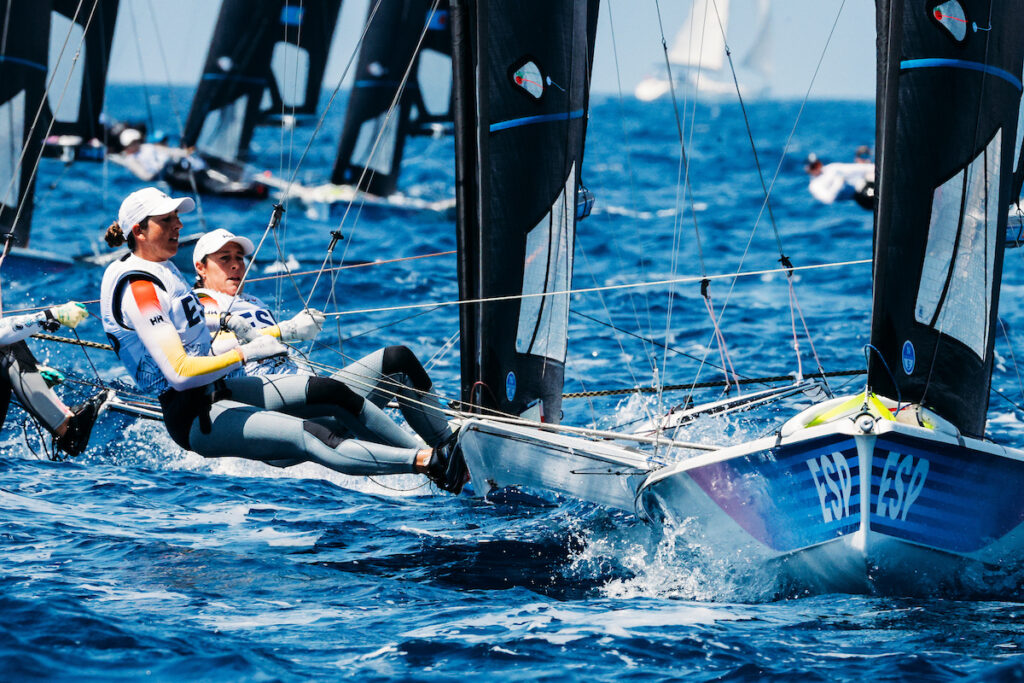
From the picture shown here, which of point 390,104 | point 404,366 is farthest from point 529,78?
point 390,104

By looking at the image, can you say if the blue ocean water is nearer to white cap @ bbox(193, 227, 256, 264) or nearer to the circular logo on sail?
the circular logo on sail

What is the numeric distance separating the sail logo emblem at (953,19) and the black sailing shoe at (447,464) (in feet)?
7.86

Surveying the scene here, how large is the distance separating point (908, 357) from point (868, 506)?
2.14ft


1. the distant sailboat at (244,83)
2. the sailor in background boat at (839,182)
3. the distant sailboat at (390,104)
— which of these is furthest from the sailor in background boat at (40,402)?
the sailor in background boat at (839,182)

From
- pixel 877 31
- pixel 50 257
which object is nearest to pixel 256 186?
pixel 50 257

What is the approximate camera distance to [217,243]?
19.8ft

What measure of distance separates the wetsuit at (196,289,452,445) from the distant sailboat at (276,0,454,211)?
11902 mm

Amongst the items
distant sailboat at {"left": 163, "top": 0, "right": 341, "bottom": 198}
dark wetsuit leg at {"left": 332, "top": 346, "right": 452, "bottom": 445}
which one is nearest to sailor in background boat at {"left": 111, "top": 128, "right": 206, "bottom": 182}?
distant sailboat at {"left": 163, "top": 0, "right": 341, "bottom": 198}

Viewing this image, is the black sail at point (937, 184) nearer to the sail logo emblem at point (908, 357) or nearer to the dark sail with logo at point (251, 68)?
the sail logo emblem at point (908, 357)

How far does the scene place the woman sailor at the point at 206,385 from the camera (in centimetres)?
497

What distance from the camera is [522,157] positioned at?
6.13m

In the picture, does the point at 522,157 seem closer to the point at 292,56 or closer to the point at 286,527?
the point at 286,527

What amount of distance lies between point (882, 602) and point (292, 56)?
1719 centimetres

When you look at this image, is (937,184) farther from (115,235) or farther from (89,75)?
Answer: (89,75)
